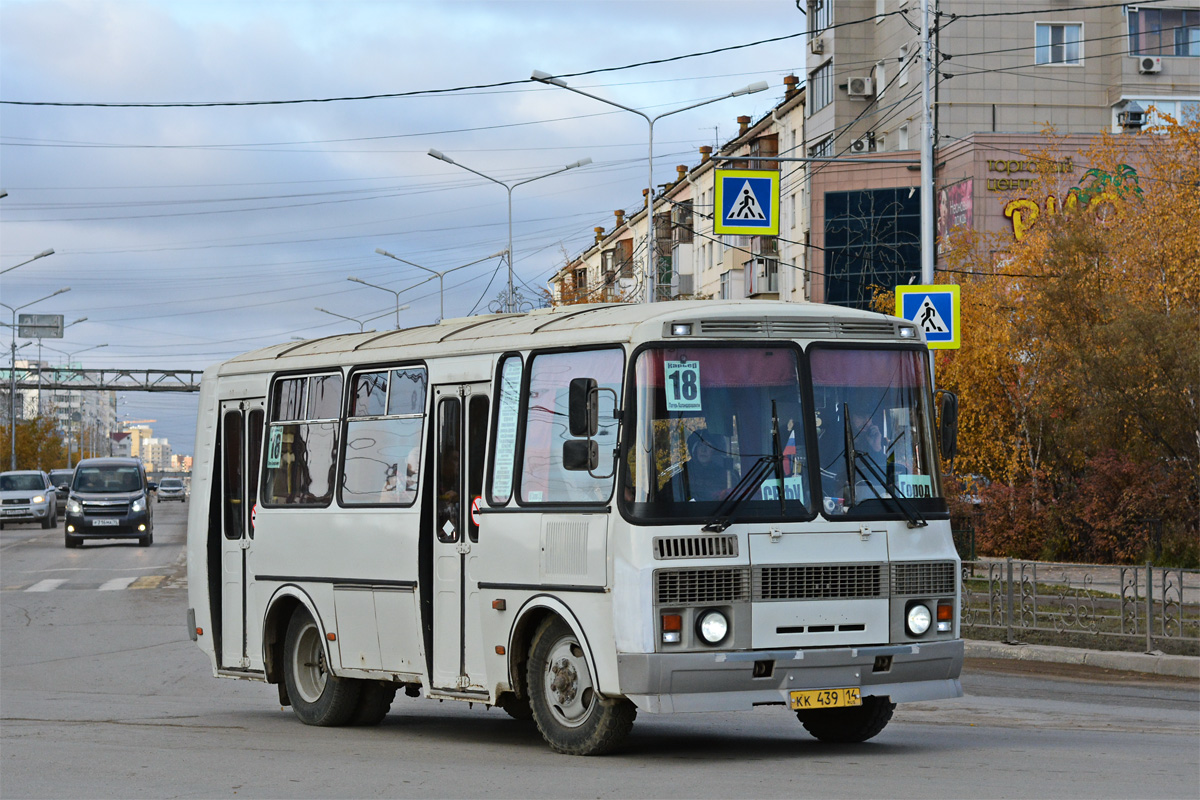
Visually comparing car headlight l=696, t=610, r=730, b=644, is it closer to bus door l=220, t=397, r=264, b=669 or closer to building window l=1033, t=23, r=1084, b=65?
bus door l=220, t=397, r=264, b=669

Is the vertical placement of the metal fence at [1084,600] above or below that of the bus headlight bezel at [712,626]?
below

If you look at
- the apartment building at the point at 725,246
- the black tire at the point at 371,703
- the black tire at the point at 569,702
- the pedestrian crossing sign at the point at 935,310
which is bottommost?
the black tire at the point at 371,703

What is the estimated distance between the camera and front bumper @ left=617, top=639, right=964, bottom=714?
9180 millimetres

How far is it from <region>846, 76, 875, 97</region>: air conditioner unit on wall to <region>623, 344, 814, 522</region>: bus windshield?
1958 inches

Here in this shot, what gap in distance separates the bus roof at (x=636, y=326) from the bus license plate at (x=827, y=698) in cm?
210

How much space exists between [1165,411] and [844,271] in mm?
29038

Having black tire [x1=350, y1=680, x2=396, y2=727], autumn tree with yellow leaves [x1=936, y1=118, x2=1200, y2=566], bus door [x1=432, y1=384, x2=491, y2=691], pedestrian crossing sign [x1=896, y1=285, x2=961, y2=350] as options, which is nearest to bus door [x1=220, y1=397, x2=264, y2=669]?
black tire [x1=350, y1=680, x2=396, y2=727]

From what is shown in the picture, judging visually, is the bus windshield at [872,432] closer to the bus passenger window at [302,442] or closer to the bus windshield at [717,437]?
the bus windshield at [717,437]

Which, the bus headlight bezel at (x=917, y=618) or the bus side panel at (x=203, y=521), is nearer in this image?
the bus headlight bezel at (x=917, y=618)

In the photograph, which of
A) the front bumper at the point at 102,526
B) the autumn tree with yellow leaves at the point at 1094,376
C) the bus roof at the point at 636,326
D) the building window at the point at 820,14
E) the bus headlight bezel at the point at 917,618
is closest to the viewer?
the bus roof at the point at 636,326

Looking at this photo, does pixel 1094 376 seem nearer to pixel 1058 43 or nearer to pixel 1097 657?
pixel 1097 657

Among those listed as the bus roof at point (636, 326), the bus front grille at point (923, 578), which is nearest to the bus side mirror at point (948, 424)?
the bus roof at point (636, 326)

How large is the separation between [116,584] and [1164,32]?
4054 cm

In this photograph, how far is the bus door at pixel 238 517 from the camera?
42.8 ft
